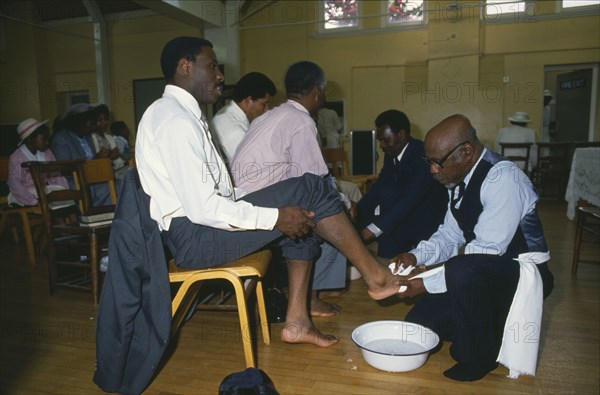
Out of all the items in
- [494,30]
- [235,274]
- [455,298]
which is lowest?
[455,298]

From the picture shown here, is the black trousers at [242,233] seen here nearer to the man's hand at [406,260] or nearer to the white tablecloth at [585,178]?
the man's hand at [406,260]

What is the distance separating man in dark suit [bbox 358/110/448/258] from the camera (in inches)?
105

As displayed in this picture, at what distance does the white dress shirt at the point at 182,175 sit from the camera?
1.49 metres

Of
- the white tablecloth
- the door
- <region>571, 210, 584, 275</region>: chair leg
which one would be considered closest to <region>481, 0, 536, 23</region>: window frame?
the door

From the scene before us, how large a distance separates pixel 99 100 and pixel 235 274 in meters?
7.14

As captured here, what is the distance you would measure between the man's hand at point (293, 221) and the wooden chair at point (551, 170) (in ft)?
18.9

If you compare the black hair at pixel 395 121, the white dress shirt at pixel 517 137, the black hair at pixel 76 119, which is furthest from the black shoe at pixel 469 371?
the white dress shirt at pixel 517 137

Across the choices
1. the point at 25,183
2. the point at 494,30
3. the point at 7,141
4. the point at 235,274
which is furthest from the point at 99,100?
the point at 235,274

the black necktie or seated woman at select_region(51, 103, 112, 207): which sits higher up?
seated woman at select_region(51, 103, 112, 207)

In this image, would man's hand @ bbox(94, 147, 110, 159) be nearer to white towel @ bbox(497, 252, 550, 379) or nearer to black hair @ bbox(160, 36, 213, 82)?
black hair @ bbox(160, 36, 213, 82)

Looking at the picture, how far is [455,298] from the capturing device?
63.3 inches

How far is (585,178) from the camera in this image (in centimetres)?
420

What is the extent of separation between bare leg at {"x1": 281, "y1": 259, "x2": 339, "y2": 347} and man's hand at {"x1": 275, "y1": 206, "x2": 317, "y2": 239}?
0.33m

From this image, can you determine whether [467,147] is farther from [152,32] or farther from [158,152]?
[152,32]
